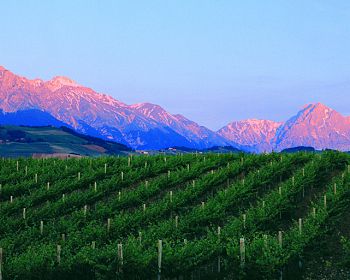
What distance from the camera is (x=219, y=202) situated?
42.5 meters

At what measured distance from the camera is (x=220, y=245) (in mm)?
27812

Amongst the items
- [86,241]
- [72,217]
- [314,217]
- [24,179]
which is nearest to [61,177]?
[24,179]

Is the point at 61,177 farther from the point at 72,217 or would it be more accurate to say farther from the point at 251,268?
the point at 251,268

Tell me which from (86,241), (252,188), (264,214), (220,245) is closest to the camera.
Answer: (220,245)

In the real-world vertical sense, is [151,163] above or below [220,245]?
above

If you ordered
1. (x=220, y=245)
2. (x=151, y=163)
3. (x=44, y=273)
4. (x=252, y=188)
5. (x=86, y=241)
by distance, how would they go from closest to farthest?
(x=44, y=273) < (x=220, y=245) < (x=86, y=241) < (x=252, y=188) < (x=151, y=163)

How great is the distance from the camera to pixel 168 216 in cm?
4138

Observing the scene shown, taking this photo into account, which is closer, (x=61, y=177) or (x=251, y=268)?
(x=251, y=268)

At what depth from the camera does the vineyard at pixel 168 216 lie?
2442 cm

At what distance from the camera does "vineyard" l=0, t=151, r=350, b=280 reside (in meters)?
24.4

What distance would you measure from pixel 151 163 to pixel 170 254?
118 ft

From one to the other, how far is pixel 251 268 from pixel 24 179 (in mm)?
35563

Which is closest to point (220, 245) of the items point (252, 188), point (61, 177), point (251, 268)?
point (251, 268)

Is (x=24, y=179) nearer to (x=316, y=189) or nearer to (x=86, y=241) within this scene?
(x=86, y=241)
